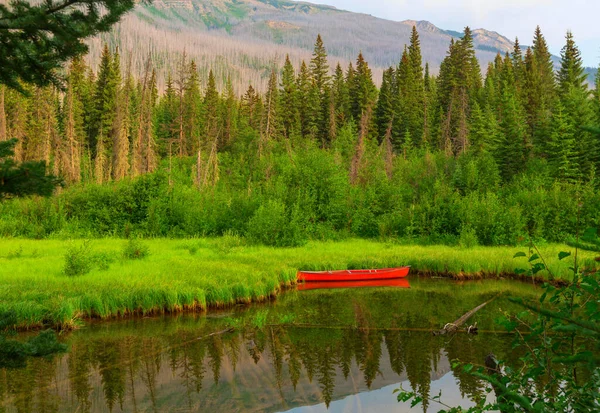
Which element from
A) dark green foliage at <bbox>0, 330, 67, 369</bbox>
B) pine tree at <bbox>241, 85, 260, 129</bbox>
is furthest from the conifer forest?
pine tree at <bbox>241, 85, 260, 129</bbox>

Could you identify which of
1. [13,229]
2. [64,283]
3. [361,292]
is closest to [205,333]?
[64,283]

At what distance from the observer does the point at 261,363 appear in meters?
12.0

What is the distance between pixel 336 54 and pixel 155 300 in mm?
167027

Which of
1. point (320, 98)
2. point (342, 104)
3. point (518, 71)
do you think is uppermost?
point (518, 71)

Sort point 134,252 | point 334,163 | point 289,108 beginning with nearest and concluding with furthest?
point 134,252, point 334,163, point 289,108

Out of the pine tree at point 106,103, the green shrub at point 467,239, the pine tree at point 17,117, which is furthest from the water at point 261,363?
the pine tree at point 106,103

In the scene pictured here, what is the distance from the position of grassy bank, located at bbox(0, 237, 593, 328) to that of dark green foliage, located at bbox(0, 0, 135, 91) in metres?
6.64

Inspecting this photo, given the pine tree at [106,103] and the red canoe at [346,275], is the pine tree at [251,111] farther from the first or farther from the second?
the red canoe at [346,275]

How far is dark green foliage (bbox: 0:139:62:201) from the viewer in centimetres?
423

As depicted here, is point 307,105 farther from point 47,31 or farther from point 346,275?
point 47,31

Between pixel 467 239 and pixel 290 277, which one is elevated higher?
pixel 467 239

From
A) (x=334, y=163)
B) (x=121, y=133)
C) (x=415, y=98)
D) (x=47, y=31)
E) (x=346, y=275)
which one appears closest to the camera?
(x=47, y=31)

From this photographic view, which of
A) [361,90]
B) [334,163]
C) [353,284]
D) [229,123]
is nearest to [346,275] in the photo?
[353,284]

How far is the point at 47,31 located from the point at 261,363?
9.37 metres
